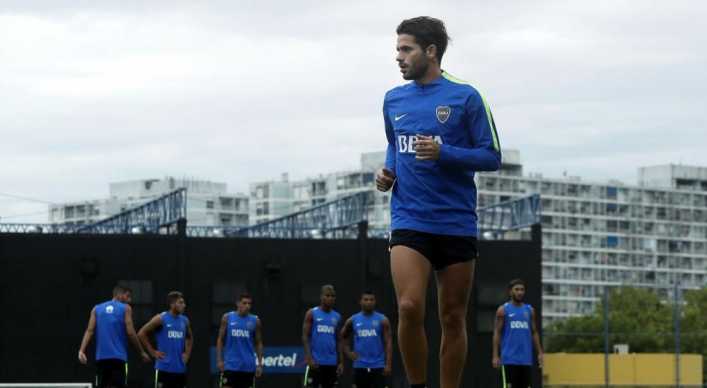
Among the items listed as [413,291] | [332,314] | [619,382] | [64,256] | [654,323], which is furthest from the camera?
[654,323]

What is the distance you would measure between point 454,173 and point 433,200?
0.17m

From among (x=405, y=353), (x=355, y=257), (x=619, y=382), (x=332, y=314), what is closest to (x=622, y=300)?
(x=619, y=382)

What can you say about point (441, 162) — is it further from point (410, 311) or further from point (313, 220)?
point (313, 220)

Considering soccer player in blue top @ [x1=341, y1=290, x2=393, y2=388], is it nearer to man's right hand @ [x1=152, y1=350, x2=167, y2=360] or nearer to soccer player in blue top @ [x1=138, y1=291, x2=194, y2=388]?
soccer player in blue top @ [x1=138, y1=291, x2=194, y2=388]

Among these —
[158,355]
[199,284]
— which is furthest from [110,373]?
[199,284]

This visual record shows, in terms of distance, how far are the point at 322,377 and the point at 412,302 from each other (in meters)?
15.6

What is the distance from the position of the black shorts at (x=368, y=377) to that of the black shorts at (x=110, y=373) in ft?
13.2

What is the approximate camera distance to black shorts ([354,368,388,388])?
22.6m

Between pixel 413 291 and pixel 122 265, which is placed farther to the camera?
pixel 122 265

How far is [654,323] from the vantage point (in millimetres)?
112312

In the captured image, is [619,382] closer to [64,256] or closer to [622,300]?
[64,256]

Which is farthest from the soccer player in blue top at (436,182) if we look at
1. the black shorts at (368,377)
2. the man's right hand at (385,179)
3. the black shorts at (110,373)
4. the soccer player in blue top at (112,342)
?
the black shorts at (368,377)

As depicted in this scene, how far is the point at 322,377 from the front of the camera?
74.6ft

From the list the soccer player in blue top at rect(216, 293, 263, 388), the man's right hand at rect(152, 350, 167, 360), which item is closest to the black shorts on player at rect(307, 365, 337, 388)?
the soccer player in blue top at rect(216, 293, 263, 388)
